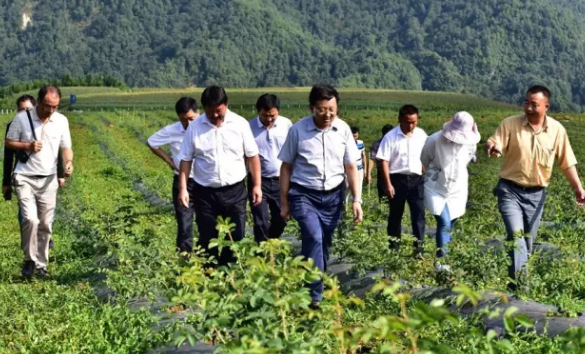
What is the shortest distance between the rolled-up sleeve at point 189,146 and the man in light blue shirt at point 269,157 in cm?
163

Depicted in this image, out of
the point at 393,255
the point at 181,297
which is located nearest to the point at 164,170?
the point at 393,255

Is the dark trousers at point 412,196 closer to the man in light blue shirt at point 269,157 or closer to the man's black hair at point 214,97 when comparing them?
the man in light blue shirt at point 269,157

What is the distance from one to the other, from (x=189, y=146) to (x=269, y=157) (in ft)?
5.69

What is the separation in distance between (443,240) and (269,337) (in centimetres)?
457

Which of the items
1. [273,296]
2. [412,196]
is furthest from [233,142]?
[273,296]

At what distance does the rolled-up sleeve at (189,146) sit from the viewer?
717 centimetres

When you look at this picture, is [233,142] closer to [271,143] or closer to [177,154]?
[177,154]

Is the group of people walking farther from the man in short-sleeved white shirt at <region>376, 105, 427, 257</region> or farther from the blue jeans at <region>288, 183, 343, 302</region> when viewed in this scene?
the man in short-sleeved white shirt at <region>376, 105, 427, 257</region>

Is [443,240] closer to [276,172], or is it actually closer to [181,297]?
[276,172]

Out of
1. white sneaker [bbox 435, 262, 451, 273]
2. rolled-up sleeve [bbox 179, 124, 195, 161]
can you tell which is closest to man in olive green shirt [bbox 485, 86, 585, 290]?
white sneaker [bbox 435, 262, 451, 273]

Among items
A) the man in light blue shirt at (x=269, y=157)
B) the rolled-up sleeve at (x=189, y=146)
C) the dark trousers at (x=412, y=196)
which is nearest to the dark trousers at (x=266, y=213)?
Result: the man in light blue shirt at (x=269, y=157)

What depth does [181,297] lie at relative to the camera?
4590 mm

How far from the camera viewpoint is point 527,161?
7.19 meters

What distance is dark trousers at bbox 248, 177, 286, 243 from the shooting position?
8742mm
